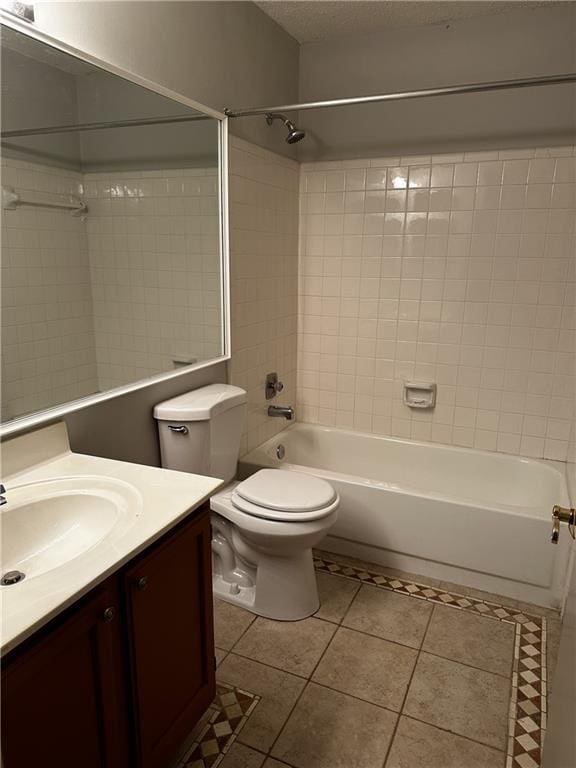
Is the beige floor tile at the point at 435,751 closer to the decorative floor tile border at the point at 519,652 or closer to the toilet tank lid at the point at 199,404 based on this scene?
the decorative floor tile border at the point at 519,652

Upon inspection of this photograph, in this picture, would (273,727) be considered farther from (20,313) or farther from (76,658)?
(20,313)

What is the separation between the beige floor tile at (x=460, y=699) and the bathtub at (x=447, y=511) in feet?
1.67

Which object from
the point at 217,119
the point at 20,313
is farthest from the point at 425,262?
the point at 20,313

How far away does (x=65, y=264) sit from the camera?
1.87 metres

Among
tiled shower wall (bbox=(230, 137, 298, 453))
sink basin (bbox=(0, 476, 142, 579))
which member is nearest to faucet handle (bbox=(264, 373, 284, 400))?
tiled shower wall (bbox=(230, 137, 298, 453))

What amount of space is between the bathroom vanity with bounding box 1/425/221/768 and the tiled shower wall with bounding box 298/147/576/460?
1794 mm

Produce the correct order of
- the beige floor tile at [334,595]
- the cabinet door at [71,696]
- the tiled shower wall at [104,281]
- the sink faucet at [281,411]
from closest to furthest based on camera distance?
the cabinet door at [71,696]
the tiled shower wall at [104,281]
the beige floor tile at [334,595]
the sink faucet at [281,411]

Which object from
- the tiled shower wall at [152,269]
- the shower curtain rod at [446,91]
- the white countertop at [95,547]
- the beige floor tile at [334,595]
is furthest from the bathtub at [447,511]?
the shower curtain rod at [446,91]

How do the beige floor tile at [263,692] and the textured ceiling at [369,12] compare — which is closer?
the beige floor tile at [263,692]

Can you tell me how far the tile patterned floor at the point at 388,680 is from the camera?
157cm

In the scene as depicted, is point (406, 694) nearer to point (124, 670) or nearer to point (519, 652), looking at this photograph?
point (519, 652)

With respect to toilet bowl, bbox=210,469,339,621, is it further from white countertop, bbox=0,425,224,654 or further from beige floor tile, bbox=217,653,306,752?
white countertop, bbox=0,425,224,654

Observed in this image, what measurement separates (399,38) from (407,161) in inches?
22.5

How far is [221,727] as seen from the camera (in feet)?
5.34
